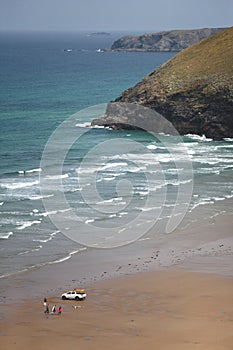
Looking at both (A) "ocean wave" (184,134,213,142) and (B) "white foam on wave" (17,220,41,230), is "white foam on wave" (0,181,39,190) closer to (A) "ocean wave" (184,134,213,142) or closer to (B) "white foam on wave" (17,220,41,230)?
(B) "white foam on wave" (17,220,41,230)

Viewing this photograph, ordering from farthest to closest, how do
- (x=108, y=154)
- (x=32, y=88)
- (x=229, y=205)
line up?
(x=32, y=88) → (x=108, y=154) → (x=229, y=205)

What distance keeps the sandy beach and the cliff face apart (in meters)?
42.1

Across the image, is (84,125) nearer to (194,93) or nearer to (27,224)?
(194,93)

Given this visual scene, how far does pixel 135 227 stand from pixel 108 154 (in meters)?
28.4

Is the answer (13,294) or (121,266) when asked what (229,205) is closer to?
(121,266)

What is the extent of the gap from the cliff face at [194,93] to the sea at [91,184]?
2180 mm

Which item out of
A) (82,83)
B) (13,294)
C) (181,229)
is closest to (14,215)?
(181,229)

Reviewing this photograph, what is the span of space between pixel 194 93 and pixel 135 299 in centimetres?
6049

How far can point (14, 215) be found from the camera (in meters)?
63.4

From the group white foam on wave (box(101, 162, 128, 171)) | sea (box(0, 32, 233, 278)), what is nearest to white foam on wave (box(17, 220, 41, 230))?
sea (box(0, 32, 233, 278))

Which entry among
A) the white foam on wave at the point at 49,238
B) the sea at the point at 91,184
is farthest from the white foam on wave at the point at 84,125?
the white foam on wave at the point at 49,238

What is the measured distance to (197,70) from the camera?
4272 inches

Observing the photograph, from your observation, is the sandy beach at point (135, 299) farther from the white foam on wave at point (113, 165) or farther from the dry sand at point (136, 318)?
the white foam on wave at point (113, 165)

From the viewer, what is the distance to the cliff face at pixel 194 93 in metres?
100
